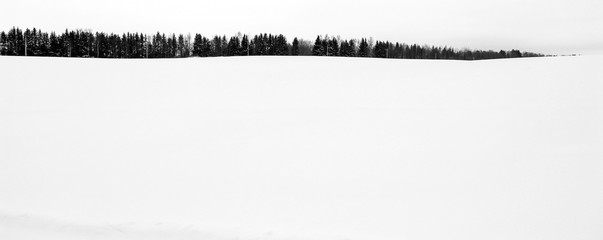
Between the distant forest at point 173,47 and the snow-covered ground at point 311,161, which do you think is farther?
A: the distant forest at point 173,47

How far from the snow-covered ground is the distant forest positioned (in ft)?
174

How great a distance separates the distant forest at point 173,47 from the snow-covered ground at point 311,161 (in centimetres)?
5296

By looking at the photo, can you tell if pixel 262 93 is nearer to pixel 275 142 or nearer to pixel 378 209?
pixel 275 142

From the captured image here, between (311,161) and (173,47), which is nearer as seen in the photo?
(311,161)

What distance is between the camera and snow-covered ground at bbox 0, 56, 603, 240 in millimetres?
4781

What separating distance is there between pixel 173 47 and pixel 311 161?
93.5m

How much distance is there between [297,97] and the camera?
515 inches

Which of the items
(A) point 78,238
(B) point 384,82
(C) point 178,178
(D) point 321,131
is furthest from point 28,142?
(B) point 384,82

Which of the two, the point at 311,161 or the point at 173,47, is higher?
the point at 173,47

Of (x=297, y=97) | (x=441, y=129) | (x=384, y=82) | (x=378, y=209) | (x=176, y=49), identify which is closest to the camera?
(x=378, y=209)

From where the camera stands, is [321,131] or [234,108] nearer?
[321,131]

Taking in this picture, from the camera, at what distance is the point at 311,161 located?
6992 millimetres

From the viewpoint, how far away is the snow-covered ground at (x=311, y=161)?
4781mm

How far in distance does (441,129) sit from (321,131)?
2731 mm
